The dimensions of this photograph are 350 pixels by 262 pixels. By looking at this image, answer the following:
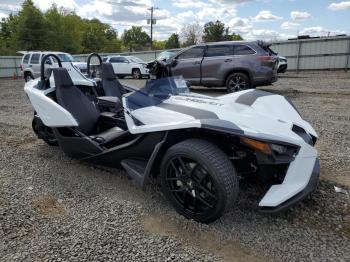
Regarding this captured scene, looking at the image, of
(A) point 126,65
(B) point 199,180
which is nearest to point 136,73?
(A) point 126,65

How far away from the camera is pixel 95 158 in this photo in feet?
12.3

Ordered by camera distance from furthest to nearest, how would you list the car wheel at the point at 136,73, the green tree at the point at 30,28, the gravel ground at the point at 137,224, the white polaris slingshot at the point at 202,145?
the green tree at the point at 30,28, the car wheel at the point at 136,73, the white polaris slingshot at the point at 202,145, the gravel ground at the point at 137,224

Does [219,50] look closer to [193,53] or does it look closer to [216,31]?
[193,53]

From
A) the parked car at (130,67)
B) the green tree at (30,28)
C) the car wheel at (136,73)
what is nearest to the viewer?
the parked car at (130,67)

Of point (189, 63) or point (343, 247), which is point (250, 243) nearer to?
point (343, 247)

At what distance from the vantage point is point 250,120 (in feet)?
9.25

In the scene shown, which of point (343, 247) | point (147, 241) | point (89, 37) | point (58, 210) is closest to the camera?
point (343, 247)

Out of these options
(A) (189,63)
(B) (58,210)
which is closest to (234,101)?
(B) (58,210)

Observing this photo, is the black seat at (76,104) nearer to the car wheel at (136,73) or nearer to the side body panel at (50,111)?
the side body panel at (50,111)

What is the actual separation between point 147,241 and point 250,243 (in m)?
0.82

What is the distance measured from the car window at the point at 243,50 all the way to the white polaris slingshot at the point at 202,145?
21.3ft

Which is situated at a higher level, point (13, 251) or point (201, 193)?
point (201, 193)

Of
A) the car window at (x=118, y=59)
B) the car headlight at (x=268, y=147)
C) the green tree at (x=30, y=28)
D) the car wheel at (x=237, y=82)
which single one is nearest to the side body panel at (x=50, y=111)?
the car headlight at (x=268, y=147)

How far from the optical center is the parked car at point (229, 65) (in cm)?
976
